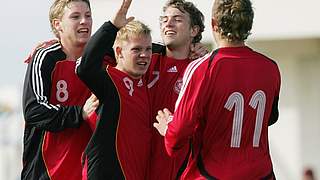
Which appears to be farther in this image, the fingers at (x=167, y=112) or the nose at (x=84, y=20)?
the nose at (x=84, y=20)

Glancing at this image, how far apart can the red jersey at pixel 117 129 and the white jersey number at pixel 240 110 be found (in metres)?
0.81

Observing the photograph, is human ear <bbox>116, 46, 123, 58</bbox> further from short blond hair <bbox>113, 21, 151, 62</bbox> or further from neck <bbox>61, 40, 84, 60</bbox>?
neck <bbox>61, 40, 84, 60</bbox>

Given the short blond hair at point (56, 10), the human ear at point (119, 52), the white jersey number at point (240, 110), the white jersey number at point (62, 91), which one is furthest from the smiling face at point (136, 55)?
the white jersey number at point (240, 110)

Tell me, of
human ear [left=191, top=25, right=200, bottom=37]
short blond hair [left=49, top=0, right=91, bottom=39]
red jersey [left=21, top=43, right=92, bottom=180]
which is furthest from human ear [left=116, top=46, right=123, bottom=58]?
human ear [left=191, top=25, right=200, bottom=37]

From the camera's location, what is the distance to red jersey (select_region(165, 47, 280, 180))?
7734 mm

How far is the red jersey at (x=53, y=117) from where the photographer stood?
8.41 m

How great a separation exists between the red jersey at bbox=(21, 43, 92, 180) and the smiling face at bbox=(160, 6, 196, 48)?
2.32 ft

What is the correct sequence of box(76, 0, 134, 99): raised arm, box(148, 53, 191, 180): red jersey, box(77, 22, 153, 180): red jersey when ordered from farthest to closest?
box(148, 53, 191, 180): red jersey → box(77, 22, 153, 180): red jersey → box(76, 0, 134, 99): raised arm

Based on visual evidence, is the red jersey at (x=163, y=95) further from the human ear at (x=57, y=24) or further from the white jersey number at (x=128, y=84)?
the human ear at (x=57, y=24)

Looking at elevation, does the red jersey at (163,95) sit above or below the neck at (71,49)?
below

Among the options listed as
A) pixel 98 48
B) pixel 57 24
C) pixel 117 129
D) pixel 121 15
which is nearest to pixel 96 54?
pixel 98 48

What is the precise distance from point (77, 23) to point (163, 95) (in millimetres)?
808

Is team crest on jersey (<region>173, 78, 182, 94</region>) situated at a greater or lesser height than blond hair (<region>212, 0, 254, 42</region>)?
lesser

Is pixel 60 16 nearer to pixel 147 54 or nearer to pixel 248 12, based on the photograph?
pixel 147 54
